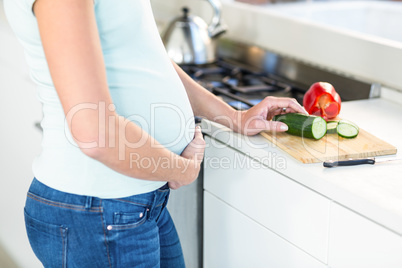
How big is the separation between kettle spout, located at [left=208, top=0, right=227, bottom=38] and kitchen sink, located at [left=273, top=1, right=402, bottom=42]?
0.34 meters

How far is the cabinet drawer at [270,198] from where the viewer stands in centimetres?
110

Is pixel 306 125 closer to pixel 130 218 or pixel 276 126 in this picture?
pixel 276 126

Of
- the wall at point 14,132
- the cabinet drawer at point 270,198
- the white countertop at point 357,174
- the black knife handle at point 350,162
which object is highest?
the black knife handle at point 350,162

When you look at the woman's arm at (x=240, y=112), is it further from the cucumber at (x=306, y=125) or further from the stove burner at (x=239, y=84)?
the stove burner at (x=239, y=84)

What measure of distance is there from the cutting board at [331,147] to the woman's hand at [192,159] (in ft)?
0.64

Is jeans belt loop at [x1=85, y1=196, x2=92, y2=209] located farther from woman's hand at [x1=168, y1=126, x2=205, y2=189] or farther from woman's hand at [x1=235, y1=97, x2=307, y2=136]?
woman's hand at [x1=235, y1=97, x2=307, y2=136]

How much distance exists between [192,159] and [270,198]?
27 cm

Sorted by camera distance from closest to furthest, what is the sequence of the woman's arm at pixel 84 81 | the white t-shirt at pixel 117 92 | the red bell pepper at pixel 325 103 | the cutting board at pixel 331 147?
the woman's arm at pixel 84 81 → the white t-shirt at pixel 117 92 → the cutting board at pixel 331 147 → the red bell pepper at pixel 325 103

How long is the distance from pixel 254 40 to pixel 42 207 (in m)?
1.26

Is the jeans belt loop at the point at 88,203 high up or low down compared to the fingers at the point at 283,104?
down

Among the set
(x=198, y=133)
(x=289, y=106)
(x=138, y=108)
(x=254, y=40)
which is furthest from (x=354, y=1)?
(x=138, y=108)

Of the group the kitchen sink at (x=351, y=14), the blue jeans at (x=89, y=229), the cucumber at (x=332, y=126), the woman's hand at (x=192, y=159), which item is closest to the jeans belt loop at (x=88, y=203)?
the blue jeans at (x=89, y=229)

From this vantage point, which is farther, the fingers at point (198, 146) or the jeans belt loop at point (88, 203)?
the fingers at point (198, 146)

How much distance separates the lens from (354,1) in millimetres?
2354
